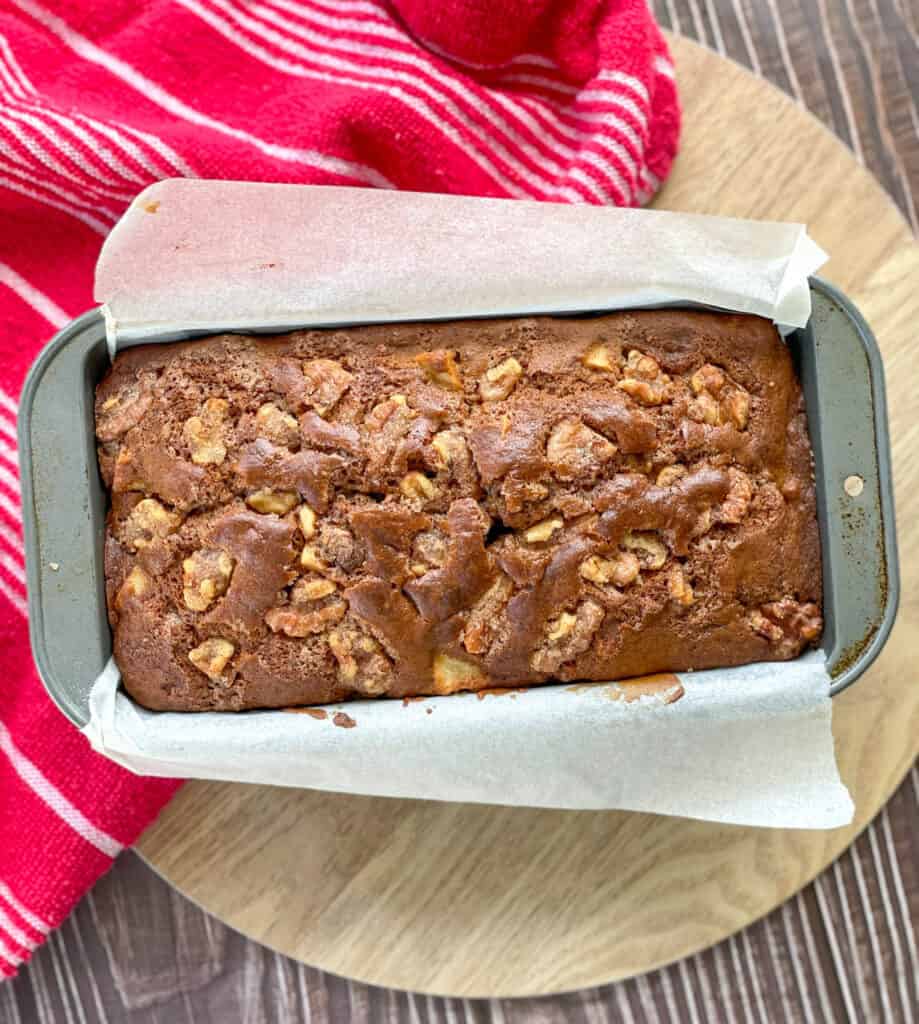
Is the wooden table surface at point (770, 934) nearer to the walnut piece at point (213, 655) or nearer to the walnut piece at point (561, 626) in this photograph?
the walnut piece at point (213, 655)

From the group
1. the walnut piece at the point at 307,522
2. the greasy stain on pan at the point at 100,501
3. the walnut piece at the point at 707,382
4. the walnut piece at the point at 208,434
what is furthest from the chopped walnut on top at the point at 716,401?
the walnut piece at the point at 208,434

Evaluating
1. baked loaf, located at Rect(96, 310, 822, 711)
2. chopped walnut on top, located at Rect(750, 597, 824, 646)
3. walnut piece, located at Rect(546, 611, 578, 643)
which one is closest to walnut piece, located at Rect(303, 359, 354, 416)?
baked loaf, located at Rect(96, 310, 822, 711)

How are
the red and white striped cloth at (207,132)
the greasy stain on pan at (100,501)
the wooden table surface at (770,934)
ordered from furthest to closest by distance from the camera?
the wooden table surface at (770,934)
the red and white striped cloth at (207,132)
the greasy stain on pan at (100,501)

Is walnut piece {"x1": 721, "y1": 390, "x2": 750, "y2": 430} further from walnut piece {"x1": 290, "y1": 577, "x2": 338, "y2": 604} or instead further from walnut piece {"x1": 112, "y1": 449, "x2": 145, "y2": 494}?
walnut piece {"x1": 112, "y1": 449, "x2": 145, "y2": 494}

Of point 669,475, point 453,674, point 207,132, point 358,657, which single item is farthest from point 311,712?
point 207,132

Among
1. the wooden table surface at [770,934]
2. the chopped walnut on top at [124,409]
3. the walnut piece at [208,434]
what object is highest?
the chopped walnut on top at [124,409]

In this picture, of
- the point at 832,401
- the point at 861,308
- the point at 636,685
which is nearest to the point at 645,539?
the point at 636,685

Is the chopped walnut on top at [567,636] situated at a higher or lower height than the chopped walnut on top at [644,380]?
lower

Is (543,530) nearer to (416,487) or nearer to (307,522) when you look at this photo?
(416,487)
